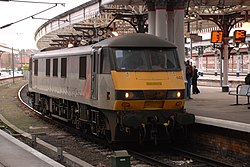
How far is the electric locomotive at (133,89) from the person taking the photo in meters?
11.7

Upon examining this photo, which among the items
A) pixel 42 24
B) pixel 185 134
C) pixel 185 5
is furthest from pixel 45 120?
pixel 42 24

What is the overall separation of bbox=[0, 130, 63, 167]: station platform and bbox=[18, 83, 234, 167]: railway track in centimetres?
189

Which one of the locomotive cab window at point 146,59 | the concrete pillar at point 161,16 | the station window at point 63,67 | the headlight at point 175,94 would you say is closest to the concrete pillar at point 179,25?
the concrete pillar at point 161,16

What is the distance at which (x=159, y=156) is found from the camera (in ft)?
40.3

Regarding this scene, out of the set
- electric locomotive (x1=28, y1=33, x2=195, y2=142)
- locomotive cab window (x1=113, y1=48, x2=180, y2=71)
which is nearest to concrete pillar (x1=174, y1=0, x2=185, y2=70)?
electric locomotive (x1=28, y1=33, x2=195, y2=142)

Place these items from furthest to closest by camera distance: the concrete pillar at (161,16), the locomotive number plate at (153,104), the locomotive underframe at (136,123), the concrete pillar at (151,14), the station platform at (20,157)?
the concrete pillar at (151,14), the concrete pillar at (161,16), the locomotive number plate at (153,104), the locomotive underframe at (136,123), the station platform at (20,157)

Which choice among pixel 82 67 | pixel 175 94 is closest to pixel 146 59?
pixel 175 94

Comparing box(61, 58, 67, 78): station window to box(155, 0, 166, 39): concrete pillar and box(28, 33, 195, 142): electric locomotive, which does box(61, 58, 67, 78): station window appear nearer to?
box(28, 33, 195, 142): electric locomotive

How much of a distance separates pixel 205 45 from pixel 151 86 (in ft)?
142

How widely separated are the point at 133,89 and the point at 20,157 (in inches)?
129

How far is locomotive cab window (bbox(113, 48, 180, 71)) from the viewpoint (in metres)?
12.1

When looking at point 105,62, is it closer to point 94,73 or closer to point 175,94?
point 94,73

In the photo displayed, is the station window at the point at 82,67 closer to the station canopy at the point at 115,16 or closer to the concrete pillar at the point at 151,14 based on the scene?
the station canopy at the point at 115,16

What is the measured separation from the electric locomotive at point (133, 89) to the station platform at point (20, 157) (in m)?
2.28
